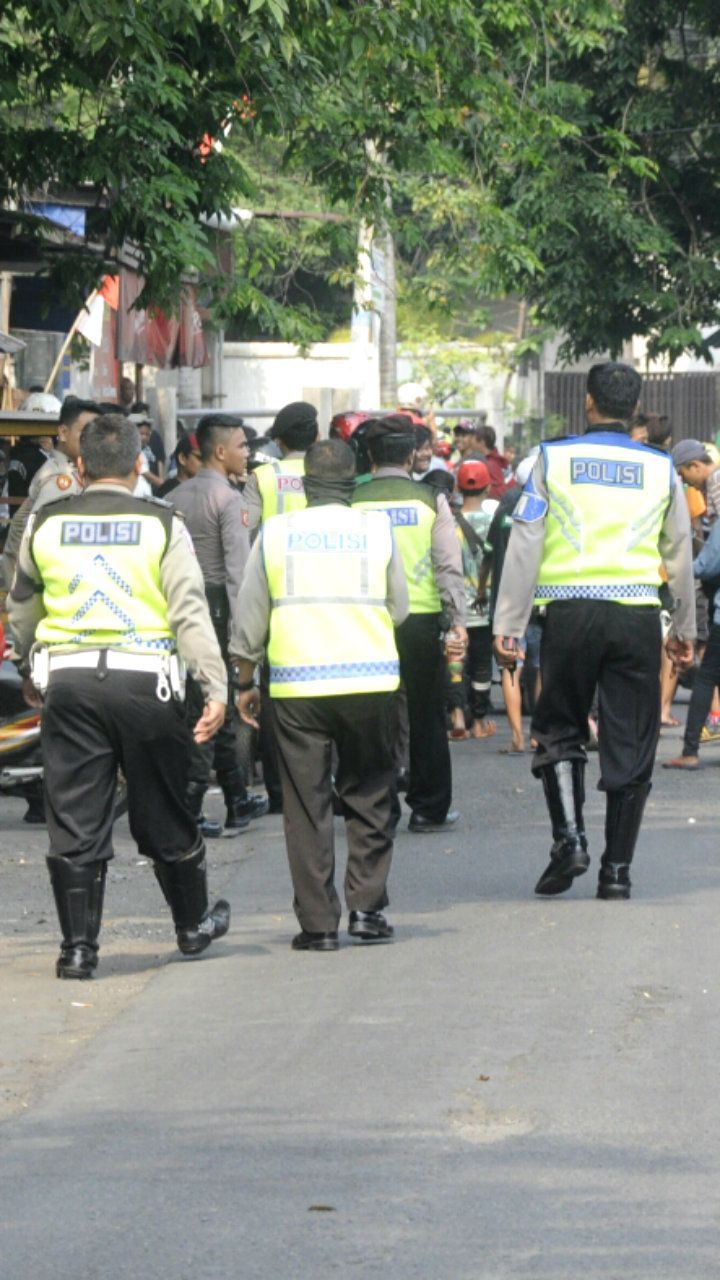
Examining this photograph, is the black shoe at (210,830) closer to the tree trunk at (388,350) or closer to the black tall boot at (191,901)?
the black tall boot at (191,901)

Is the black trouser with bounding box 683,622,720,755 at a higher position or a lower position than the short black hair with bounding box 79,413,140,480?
lower

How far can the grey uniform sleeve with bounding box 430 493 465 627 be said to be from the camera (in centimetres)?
1084

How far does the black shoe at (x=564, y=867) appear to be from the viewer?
9.01 metres

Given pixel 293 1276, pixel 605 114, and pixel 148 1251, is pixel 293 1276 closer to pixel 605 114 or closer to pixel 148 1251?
pixel 148 1251

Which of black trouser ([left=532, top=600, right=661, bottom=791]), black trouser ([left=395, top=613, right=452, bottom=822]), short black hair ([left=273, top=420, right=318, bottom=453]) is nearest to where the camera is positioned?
black trouser ([left=532, top=600, right=661, bottom=791])

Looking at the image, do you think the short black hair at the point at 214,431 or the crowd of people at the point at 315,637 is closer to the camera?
the crowd of people at the point at 315,637

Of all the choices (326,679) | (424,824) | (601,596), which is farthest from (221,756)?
(326,679)

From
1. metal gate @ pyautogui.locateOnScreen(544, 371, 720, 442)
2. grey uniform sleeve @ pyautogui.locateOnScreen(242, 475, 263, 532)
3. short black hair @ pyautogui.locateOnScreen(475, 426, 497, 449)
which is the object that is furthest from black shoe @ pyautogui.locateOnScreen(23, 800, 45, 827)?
metal gate @ pyautogui.locateOnScreen(544, 371, 720, 442)

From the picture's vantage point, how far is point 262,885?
388 inches

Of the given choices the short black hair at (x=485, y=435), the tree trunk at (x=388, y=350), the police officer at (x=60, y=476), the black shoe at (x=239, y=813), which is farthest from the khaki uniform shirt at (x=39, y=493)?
the tree trunk at (x=388, y=350)

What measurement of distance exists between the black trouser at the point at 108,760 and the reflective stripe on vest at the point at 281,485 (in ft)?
13.0

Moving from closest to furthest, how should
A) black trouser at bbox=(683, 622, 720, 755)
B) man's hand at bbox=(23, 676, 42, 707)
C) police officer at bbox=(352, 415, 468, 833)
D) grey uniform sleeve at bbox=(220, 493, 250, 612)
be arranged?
1. man's hand at bbox=(23, 676, 42, 707)
2. police officer at bbox=(352, 415, 468, 833)
3. grey uniform sleeve at bbox=(220, 493, 250, 612)
4. black trouser at bbox=(683, 622, 720, 755)

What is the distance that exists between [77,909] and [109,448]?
154 cm

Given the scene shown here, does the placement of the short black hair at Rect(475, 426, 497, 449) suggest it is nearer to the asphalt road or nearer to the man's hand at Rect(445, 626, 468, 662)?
the man's hand at Rect(445, 626, 468, 662)
